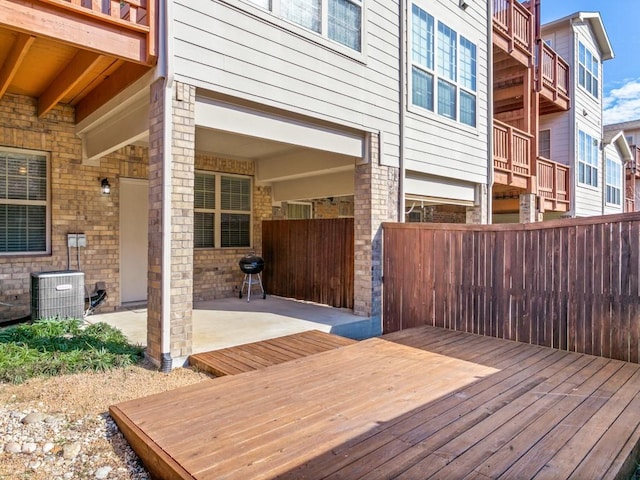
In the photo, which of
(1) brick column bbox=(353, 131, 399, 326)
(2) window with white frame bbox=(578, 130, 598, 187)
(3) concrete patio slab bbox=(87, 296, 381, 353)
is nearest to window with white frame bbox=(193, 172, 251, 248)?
(3) concrete patio slab bbox=(87, 296, 381, 353)

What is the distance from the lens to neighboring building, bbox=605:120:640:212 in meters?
19.8

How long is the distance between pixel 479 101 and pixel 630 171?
1586cm

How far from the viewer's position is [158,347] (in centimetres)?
431

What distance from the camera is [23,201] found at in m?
6.26

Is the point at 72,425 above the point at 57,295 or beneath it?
beneath

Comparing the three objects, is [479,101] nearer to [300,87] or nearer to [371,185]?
[371,185]

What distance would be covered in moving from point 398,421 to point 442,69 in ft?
23.8

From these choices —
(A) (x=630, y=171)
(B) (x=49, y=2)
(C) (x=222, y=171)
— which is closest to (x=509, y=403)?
(B) (x=49, y=2)

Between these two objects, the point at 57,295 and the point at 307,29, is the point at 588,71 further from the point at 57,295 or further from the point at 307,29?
the point at 57,295

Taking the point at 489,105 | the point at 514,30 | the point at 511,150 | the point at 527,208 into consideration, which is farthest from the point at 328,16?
the point at 527,208

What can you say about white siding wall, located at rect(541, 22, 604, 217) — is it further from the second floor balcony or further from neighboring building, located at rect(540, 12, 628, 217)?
the second floor balcony

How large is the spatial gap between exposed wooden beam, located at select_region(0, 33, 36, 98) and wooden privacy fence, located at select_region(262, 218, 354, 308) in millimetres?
5196

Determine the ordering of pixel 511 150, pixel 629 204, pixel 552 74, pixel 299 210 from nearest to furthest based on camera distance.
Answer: pixel 511 150 < pixel 299 210 < pixel 552 74 < pixel 629 204

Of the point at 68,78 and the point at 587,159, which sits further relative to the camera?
the point at 587,159
